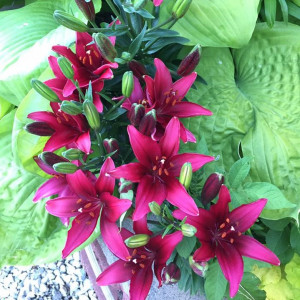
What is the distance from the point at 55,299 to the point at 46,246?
0.79 m

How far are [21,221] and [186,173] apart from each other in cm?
42

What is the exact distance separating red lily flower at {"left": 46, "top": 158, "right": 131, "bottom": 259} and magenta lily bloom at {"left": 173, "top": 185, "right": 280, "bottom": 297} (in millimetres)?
76

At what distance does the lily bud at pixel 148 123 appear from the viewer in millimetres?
471

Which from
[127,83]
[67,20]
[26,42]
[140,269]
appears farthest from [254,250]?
[26,42]

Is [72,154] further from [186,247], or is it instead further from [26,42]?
[26,42]

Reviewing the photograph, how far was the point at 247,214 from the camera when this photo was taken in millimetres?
512

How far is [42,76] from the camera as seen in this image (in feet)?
2.02

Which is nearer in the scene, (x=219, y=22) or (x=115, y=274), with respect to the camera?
(x=115, y=274)

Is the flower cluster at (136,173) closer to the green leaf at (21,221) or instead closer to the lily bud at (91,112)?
the lily bud at (91,112)

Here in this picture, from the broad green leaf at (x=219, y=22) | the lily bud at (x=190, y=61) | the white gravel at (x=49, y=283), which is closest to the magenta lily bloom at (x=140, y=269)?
the lily bud at (x=190, y=61)

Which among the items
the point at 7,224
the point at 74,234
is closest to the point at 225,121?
the point at 74,234

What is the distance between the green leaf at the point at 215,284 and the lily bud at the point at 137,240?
149 mm

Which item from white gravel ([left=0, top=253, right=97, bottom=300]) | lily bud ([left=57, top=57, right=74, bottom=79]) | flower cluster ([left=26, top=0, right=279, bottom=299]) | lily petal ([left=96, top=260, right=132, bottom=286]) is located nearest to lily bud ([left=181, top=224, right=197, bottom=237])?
flower cluster ([left=26, top=0, right=279, bottom=299])

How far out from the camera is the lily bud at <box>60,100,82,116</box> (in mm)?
469
